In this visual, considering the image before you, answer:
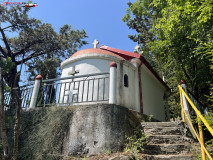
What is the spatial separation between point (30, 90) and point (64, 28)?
39.4 ft

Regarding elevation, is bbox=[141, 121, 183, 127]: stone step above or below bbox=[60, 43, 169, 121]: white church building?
below

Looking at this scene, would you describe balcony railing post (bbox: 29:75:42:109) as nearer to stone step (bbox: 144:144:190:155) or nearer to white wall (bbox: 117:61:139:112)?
white wall (bbox: 117:61:139:112)

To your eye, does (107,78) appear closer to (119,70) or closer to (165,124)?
(119,70)

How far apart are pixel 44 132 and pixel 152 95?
6320mm

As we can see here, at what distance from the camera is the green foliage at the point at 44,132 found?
4957 millimetres

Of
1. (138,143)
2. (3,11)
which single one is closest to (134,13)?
(3,11)

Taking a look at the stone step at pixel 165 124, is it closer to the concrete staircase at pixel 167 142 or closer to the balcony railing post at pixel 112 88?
the concrete staircase at pixel 167 142

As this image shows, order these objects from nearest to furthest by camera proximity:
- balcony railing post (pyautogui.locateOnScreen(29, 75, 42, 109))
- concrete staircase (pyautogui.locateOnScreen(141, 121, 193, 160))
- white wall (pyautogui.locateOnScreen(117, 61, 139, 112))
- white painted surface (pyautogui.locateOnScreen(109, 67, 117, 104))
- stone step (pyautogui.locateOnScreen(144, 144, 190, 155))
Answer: concrete staircase (pyautogui.locateOnScreen(141, 121, 193, 160)), stone step (pyautogui.locateOnScreen(144, 144, 190, 155)), white painted surface (pyautogui.locateOnScreen(109, 67, 117, 104)), balcony railing post (pyautogui.locateOnScreen(29, 75, 42, 109)), white wall (pyautogui.locateOnScreen(117, 61, 139, 112))

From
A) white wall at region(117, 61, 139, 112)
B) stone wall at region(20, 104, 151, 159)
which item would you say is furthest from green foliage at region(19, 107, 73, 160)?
white wall at region(117, 61, 139, 112)

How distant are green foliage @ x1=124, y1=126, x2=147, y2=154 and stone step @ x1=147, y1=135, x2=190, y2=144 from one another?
203 millimetres

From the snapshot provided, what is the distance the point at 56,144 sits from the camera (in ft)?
16.6

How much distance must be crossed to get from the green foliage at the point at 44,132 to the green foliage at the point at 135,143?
1815 millimetres

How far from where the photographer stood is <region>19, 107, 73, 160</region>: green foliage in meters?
4.96

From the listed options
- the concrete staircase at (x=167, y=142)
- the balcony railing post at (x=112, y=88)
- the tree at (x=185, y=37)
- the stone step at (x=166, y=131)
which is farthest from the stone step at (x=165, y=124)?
the tree at (x=185, y=37)
